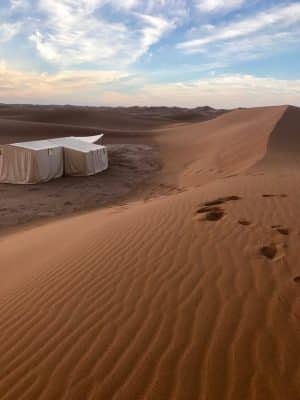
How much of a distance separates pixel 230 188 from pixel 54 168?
11507 mm

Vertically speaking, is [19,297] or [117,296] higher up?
[117,296]

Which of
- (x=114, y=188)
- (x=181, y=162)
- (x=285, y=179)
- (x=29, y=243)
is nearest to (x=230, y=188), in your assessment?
(x=285, y=179)

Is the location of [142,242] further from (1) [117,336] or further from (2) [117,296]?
(1) [117,336]

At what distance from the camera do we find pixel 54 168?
18453 mm

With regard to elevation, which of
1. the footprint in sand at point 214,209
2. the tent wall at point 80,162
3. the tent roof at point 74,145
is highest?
the footprint in sand at point 214,209

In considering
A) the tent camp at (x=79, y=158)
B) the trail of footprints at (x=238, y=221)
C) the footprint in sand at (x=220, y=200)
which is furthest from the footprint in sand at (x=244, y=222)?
the tent camp at (x=79, y=158)

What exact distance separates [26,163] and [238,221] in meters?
13.4

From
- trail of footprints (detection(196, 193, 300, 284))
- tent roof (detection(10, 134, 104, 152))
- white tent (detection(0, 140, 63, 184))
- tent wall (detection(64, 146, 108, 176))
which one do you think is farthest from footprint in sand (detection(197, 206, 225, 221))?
tent wall (detection(64, 146, 108, 176))

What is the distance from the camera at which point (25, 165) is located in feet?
57.6

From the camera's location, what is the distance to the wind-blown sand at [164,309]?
2.79m

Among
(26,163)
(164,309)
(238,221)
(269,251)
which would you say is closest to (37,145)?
(26,163)

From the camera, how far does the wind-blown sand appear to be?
9.17 ft

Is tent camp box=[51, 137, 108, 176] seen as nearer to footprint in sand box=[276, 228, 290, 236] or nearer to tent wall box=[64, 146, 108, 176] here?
tent wall box=[64, 146, 108, 176]

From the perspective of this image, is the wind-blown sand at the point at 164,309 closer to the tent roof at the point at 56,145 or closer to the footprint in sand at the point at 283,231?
the footprint in sand at the point at 283,231
